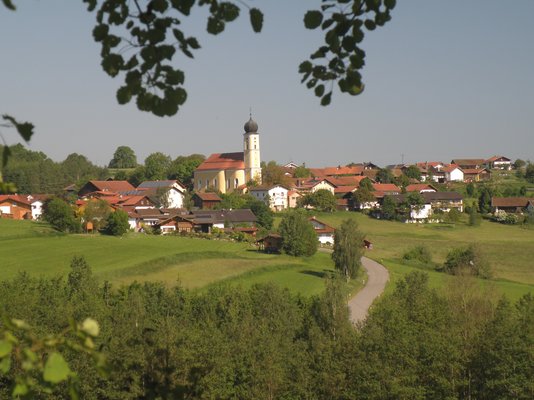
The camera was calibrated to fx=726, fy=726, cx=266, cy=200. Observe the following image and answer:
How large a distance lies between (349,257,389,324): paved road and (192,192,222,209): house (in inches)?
1063

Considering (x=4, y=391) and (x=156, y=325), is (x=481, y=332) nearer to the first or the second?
(x=156, y=325)

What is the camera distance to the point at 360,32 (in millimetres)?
4121

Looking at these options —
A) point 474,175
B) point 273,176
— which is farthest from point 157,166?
point 474,175

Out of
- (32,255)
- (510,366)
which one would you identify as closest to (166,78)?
(510,366)

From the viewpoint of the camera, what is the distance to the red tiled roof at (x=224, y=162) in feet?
298

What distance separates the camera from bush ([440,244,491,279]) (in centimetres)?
4275

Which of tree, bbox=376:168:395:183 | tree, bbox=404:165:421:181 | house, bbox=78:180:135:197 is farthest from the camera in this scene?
tree, bbox=404:165:421:181

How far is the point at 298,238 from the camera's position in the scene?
47125 millimetres

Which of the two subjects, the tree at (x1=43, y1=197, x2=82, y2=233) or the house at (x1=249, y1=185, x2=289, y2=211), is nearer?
the tree at (x1=43, y1=197, x2=82, y2=233)

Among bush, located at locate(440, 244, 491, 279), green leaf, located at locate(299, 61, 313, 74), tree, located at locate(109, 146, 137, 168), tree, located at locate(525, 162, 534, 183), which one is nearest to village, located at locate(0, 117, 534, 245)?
tree, located at locate(525, 162, 534, 183)

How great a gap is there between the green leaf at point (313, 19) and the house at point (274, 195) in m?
72.0

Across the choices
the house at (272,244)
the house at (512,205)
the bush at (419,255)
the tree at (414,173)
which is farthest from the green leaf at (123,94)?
the tree at (414,173)

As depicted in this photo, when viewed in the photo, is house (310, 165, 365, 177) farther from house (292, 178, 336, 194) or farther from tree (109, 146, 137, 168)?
tree (109, 146, 137, 168)

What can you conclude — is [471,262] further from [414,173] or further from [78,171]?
[78,171]
